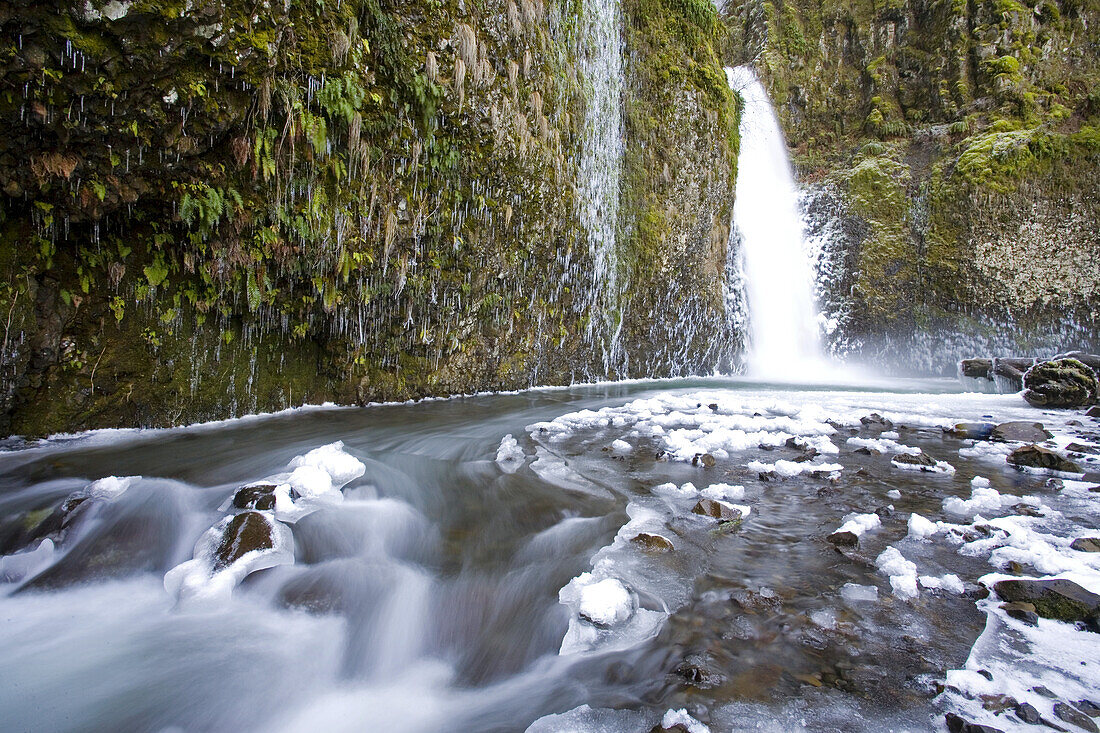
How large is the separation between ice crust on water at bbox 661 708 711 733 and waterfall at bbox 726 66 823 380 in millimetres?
18474

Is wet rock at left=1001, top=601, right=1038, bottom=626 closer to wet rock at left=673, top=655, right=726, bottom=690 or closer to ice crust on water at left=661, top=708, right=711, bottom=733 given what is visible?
wet rock at left=673, top=655, right=726, bottom=690

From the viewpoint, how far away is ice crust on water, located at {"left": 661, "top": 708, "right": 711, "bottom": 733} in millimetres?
1849

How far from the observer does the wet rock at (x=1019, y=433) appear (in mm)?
6598

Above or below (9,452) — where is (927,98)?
above

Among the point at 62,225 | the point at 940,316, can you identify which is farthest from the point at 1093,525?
the point at 940,316

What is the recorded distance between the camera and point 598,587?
2793mm

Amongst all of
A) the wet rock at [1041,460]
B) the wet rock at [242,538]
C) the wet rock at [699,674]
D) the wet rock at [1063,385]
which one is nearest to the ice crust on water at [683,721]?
the wet rock at [699,674]

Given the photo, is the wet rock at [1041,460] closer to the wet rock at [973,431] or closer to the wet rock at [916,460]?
the wet rock at [916,460]

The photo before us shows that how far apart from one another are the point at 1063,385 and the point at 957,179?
13.6 metres

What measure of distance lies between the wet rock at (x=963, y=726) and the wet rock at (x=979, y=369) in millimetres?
15918

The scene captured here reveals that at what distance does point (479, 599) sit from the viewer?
2963mm

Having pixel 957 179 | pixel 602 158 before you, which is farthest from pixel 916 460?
pixel 957 179

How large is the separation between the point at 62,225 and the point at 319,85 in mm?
3196

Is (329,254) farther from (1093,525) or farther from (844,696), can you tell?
(1093,525)
